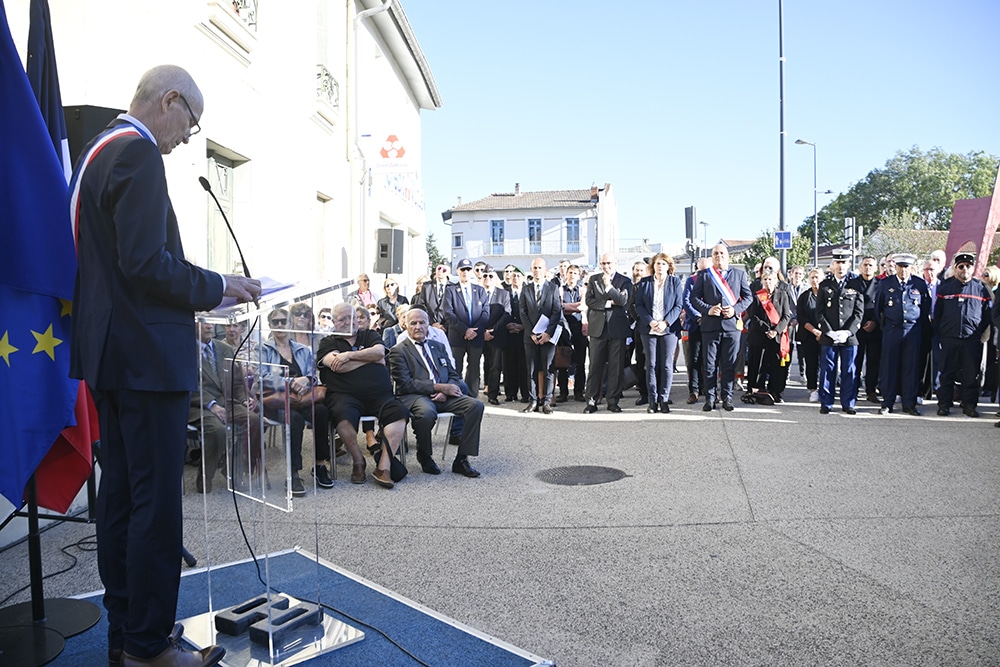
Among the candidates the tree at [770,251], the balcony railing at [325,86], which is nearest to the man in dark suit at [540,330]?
the balcony railing at [325,86]

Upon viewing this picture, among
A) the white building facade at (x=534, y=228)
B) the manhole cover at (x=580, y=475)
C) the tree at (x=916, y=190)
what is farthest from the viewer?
the tree at (x=916, y=190)

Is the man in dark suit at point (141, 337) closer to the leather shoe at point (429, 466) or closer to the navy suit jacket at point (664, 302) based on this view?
the leather shoe at point (429, 466)

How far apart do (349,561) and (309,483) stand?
4.47 ft

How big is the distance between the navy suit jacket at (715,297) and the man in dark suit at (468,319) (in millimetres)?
3051

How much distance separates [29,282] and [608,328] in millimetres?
8632

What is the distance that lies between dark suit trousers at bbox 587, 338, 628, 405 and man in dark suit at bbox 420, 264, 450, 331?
245cm

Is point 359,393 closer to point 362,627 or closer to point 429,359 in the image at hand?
point 429,359

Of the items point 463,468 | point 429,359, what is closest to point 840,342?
point 429,359

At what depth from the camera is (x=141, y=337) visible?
280 cm

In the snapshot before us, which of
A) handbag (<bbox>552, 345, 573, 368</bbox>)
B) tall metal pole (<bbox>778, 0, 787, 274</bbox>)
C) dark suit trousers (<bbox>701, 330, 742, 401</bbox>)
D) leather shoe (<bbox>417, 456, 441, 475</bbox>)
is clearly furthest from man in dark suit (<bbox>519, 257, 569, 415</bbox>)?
tall metal pole (<bbox>778, 0, 787, 274</bbox>)

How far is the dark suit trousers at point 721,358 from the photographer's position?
1088 cm

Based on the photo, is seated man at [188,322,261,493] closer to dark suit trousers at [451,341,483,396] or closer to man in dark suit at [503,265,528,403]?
dark suit trousers at [451,341,483,396]

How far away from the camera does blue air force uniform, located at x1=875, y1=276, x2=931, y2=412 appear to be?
10.5 m

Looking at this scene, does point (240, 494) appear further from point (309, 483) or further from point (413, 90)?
point (413, 90)
